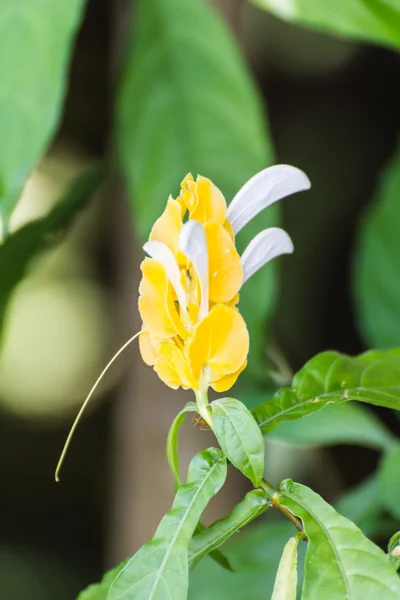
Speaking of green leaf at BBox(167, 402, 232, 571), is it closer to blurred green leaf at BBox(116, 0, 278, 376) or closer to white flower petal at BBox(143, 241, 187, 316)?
white flower petal at BBox(143, 241, 187, 316)

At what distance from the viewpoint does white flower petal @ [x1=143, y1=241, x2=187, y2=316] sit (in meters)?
0.24

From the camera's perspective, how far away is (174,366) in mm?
250

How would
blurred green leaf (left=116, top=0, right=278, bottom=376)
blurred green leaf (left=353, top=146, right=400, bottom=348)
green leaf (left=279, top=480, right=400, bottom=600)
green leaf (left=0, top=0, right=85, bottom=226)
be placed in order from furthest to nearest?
blurred green leaf (left=353, top=146, right=400, bottom=348) < blurred green leaf (left=116, top=0, right=278, bottom=376) < green leaf (left=0, top=0, right=85, bottom=226) < green leaf (left=279, top=480, right=400, bottom=600)

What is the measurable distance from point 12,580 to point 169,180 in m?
0.95

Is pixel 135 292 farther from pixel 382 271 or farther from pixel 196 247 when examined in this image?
pixel 196 247

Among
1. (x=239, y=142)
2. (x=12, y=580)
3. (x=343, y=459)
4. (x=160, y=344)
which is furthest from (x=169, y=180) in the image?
(x=12, y=580)

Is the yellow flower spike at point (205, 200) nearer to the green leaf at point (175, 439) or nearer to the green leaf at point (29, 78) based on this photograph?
the green leaf at point (175, 439)

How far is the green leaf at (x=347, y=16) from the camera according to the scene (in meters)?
0.46

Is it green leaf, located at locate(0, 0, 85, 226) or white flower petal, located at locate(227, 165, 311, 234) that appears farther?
green leaf, located at locate(0, 0, 85, 226)

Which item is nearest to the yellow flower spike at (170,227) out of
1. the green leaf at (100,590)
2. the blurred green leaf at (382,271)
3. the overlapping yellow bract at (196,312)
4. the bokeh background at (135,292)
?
the overlapping yellow bract at (196,312)

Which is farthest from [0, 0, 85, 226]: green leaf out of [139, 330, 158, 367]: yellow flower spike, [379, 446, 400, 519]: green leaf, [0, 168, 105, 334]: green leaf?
[379, 446, 400, 519]: green leaf

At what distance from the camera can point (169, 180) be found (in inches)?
21.5

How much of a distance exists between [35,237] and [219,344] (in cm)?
32

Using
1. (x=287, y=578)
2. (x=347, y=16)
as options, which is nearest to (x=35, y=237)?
(x=347, y=16)
